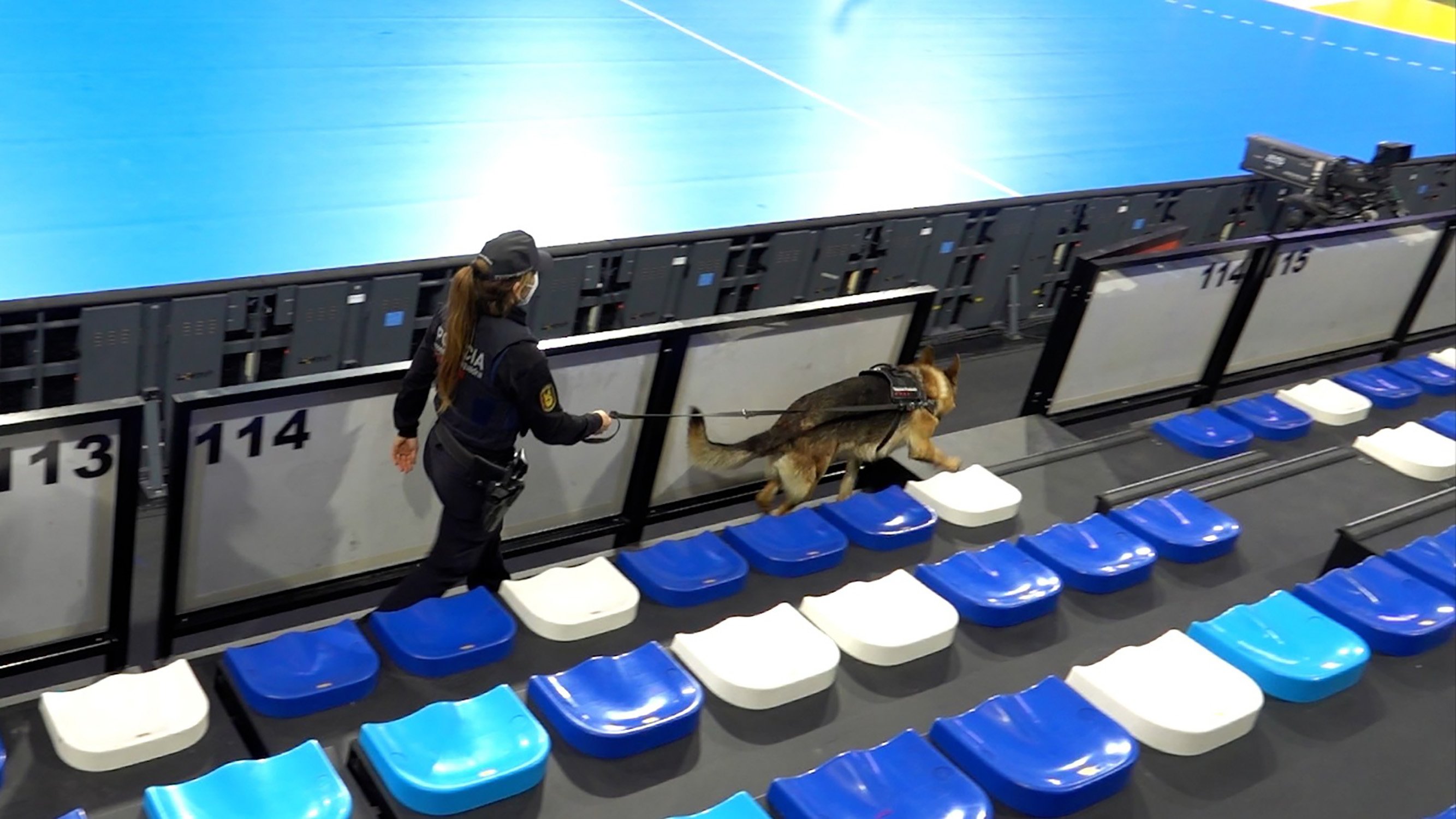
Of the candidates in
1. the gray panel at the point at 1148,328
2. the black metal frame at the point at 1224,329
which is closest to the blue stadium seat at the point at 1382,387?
the black metal frame at the point at 1224,329

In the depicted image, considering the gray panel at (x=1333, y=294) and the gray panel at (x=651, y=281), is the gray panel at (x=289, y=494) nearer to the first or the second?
the gray panel at (x=651, y=281)

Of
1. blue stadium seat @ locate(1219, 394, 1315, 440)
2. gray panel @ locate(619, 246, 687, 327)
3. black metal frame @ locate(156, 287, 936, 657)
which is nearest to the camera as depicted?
black metal frame @ locate(156, 287, 936, 657)

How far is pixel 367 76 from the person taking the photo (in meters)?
11.1

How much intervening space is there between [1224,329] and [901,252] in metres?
2.26

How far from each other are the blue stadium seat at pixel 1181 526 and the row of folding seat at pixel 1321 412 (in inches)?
31.9

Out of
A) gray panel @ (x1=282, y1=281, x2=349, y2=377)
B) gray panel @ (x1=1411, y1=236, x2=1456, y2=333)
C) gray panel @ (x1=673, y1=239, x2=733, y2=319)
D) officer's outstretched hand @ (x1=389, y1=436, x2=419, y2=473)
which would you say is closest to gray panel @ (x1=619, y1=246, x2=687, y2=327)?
gray panel @ (x1=673, y1=239, x2=733, y2=319)

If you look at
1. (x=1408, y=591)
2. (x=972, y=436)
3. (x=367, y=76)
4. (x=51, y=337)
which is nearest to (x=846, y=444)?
(x=972, y=436)

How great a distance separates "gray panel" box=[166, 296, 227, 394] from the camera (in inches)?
215

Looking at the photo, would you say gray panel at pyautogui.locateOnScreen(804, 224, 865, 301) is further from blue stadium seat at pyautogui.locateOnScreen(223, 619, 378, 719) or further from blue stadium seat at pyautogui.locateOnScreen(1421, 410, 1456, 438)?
blue stadium seat at pyautogui.locateOnScreen(223, 619, 378, 719)

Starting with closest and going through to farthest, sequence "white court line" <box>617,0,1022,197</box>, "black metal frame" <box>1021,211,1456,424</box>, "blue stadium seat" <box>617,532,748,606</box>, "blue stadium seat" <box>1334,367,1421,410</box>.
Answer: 1. "blue stadium seat" <box>617,532,748,606</box>
2. "black metal frame" <box>1021,211,1456,424</box>
3. "blue stadium seat" <box>1334,367,1421,410</box>
4. "white court line" <box>617,0,1022,197</box>

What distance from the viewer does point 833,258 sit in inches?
297

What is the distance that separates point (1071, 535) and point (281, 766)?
2.75 meters

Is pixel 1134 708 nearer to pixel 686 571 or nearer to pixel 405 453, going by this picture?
pixel 686 571

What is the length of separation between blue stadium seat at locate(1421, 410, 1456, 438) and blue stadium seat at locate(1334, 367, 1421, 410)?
11.3 inches
